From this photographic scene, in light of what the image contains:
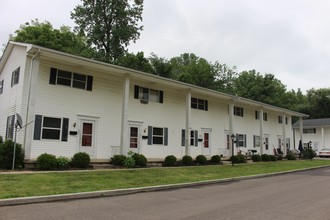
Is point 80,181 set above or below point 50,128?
below

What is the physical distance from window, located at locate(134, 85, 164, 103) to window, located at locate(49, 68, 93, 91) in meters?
3.27

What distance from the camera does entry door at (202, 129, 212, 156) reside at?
23.7m

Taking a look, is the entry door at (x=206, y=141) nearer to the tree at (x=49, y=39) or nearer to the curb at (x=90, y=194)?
the curb at (x=90, y=194)

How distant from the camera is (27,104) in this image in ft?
47.2

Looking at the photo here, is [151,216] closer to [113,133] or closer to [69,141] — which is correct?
[69,141]

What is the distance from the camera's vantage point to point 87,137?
16.8 m

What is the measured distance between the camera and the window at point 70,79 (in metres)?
15.8

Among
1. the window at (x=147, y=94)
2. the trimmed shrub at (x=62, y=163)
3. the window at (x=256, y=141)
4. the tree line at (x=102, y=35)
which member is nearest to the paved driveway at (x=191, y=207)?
the trimmed shrub at (x=62, y=163)

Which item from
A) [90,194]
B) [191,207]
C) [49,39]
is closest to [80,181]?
[90,194]

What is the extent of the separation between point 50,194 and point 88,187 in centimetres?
152

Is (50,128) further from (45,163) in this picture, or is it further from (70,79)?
(70,79)

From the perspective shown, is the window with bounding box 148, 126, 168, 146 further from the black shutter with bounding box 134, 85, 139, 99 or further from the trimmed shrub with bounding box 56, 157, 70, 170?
the trimmed shrub with bounding box 56, 157, 70, 170

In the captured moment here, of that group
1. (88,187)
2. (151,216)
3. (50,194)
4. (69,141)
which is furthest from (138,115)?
(151,216)

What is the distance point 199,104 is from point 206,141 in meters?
2.97
